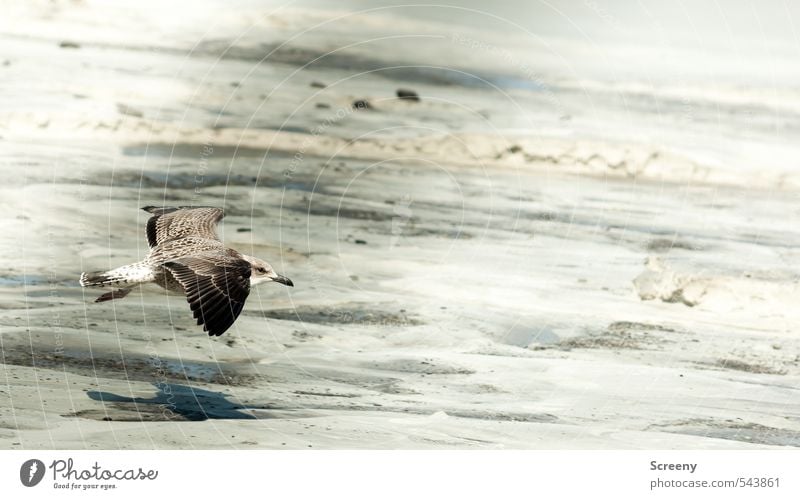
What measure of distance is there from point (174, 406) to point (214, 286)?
1042mm

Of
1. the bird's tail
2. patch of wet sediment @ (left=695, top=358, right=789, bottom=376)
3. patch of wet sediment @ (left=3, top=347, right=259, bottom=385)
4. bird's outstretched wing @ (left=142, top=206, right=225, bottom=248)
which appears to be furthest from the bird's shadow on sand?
patch of wet sediment @ (left=695, top=358, right=789, bottom=376)

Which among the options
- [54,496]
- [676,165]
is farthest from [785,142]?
[54,496]

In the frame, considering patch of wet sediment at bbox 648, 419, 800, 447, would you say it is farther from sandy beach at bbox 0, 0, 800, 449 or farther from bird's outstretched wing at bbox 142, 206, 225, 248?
bird's outstretched wing at bbox 142, 206, 225, 248

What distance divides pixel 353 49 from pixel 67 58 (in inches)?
78.5

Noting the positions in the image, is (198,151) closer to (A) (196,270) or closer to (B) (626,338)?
(A) (196,270)

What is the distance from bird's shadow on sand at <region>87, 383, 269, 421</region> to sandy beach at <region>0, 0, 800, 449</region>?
0.05ft

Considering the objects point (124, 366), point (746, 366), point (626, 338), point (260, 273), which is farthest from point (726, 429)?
point (124, 366)

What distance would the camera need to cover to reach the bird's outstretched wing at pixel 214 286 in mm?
5316

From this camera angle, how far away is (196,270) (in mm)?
5617

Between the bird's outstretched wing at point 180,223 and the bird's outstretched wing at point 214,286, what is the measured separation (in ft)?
1.32

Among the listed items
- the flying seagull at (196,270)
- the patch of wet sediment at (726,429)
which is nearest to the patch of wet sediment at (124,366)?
the flying seagull at (196,270)

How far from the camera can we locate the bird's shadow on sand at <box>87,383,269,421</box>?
20.2 ft

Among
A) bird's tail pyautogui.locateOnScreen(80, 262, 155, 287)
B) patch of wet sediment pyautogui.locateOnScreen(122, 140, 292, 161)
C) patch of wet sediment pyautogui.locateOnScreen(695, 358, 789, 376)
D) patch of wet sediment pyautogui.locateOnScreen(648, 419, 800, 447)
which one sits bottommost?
patch of wet sediment pyautogui.locateOnScreen(648, 419, 800, 447)

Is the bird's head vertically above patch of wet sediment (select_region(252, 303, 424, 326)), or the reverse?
the bird's head
